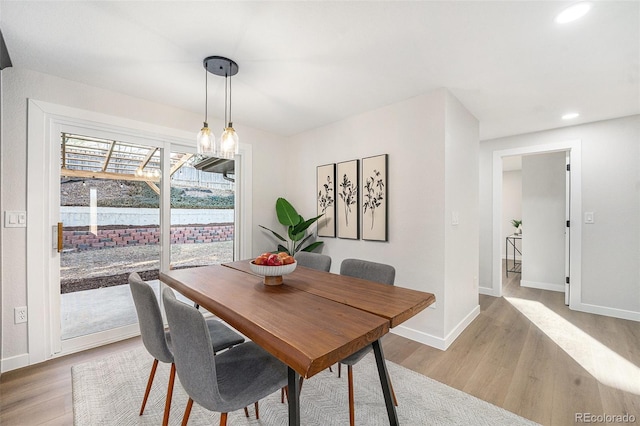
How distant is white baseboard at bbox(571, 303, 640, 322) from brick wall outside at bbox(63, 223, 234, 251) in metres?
4.61

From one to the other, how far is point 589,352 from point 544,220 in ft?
8.64

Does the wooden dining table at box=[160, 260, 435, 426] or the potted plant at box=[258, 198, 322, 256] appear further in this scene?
the potted plant at box=[258, 198, 322, 256]

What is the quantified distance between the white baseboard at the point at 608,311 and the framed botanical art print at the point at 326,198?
3.29 metres

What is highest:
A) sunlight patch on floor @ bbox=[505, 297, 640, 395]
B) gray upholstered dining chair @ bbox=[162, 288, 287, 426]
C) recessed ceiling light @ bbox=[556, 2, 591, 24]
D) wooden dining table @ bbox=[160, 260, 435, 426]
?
recessed ceiling light @ bbox=[556, 2, 591, 24]

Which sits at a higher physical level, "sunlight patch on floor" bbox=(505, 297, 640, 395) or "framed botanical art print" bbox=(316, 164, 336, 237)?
"framed botanical art print" bbox=(316, 164, 336, 237)

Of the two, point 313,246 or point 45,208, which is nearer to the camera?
point 45,208

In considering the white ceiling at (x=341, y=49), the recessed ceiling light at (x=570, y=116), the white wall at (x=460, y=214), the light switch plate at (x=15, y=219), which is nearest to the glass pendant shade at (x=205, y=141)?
the white ceiling at (x=341, y=49)

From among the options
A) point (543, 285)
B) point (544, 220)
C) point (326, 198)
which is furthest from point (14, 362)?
point (544, 220)

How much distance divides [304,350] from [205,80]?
2.39 m

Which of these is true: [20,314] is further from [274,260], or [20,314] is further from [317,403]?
[317,403]

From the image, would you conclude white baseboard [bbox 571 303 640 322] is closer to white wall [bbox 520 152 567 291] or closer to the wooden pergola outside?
white wall [bbox 520 152 567 291]

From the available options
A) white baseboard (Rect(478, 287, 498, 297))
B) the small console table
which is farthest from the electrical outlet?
the small console table

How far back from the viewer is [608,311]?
3.27 meters

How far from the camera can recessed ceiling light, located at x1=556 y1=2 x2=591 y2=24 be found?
1.49 m
